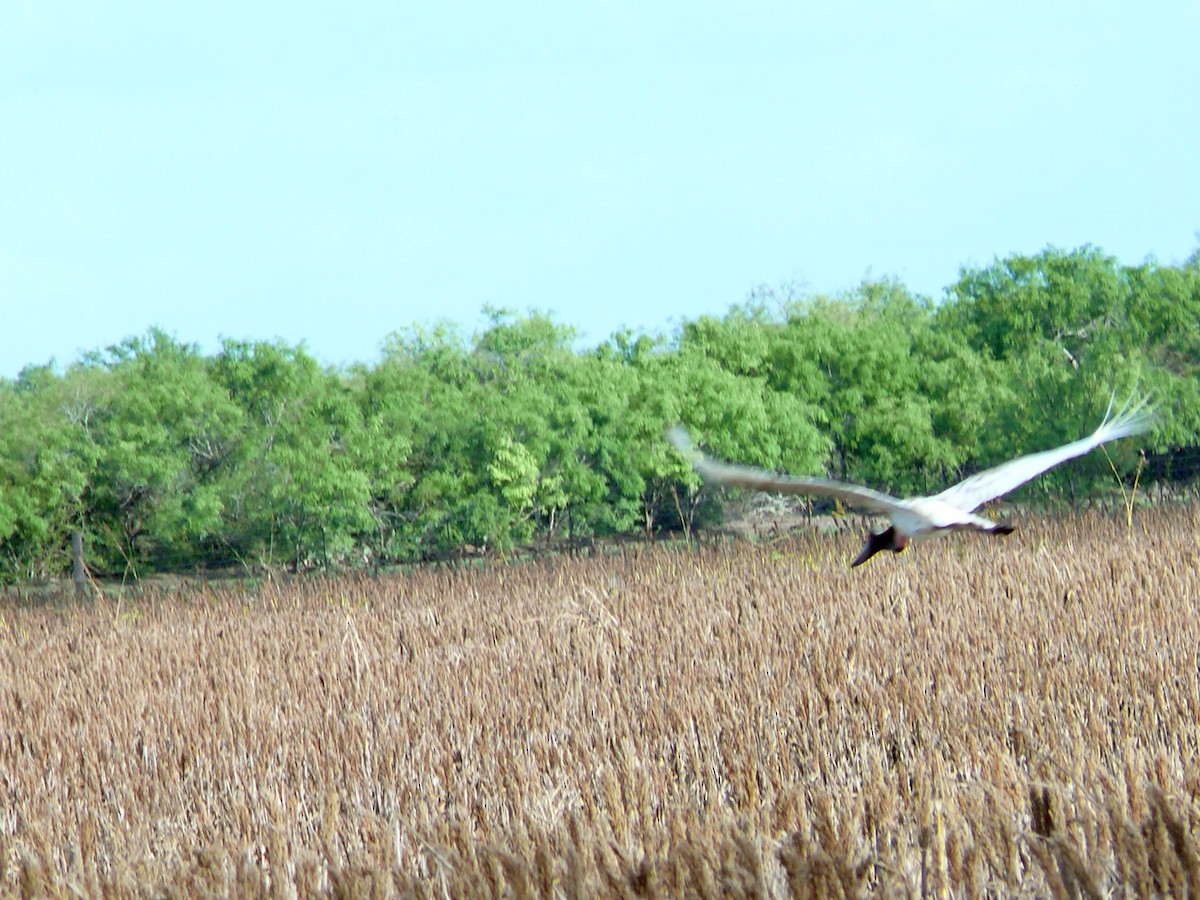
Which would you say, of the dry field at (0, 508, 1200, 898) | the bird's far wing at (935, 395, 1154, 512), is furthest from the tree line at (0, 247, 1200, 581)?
the bird's far wing at (935, 395, 1154, 512)

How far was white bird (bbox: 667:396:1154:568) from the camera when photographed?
190 inches

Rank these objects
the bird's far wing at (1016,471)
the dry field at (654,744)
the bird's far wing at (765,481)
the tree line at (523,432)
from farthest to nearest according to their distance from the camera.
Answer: the tree line at (523,432)
the bird's far wing at (1016,471)
the bird's far wing at (765,481)
the dry field at (654,744)

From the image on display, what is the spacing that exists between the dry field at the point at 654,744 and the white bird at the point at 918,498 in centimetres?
77

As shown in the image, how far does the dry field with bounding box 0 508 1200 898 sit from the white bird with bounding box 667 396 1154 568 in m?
0.77

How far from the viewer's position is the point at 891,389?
25.9 m

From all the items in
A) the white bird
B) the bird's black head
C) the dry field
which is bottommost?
the dry field

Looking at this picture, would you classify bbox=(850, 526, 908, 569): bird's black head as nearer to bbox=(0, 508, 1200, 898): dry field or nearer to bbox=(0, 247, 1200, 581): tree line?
bbox=(0, 508, 1200, 898): dry field

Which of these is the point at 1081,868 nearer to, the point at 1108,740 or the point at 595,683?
the point at 1108,740

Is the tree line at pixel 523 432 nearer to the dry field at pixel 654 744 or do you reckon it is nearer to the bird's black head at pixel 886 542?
the dry field at pixel 654 744

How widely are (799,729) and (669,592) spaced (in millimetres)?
6192

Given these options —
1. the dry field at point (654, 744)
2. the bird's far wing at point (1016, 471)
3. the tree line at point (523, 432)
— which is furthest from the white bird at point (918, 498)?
the tree line at point (523, 432)

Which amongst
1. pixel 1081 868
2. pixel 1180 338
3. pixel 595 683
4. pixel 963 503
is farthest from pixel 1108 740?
pixel 1180 338

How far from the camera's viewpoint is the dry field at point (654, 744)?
3.20 meters

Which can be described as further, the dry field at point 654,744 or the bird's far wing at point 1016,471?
the bird's far wing at point 1016,471
